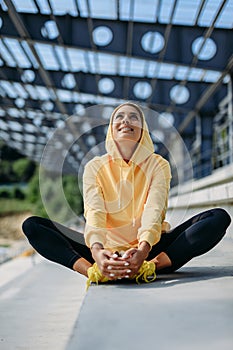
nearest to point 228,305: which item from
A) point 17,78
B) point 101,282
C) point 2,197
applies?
point 101,282

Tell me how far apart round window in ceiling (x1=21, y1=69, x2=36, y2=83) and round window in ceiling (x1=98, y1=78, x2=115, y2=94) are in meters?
1.77

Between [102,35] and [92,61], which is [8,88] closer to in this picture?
[92,61]

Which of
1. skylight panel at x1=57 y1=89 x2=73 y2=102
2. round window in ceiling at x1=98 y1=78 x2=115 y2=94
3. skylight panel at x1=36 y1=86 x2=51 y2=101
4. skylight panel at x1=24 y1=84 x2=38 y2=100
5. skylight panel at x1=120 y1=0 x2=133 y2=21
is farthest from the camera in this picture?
skylight panel at x1=24 y1=84 x2=38 y2=100

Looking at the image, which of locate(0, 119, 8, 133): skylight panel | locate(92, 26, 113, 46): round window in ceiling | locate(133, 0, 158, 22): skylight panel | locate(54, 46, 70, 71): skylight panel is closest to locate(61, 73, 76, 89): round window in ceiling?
locate(54, 46, 70, 71): skylight panel

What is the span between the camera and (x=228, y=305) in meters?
1.96

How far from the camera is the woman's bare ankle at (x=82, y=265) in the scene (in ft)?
8.95

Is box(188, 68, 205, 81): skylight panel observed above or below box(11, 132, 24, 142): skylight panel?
below

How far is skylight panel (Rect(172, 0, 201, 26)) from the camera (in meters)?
9.23

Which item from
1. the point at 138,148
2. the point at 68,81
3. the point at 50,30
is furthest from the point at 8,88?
the point at 138,148

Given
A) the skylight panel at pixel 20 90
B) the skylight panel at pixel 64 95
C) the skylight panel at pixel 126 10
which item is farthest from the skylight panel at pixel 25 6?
the skylight panel at pixel 20 90

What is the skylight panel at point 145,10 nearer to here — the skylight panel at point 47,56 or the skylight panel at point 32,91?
the skylight panel at point 47,56

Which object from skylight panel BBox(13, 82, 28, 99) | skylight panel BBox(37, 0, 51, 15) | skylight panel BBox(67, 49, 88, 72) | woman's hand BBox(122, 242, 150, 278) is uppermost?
skylight panel BBox(13, 82, 28, 99)

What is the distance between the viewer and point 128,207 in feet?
9.07

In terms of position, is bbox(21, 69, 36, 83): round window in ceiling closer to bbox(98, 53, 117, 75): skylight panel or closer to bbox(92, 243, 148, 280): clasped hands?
bbox(98, 53, 117, 75): skylight panel
